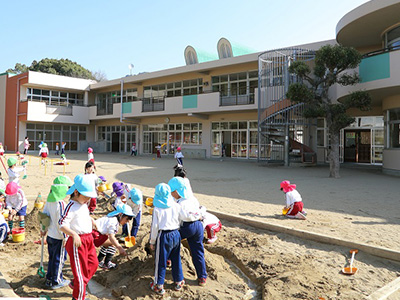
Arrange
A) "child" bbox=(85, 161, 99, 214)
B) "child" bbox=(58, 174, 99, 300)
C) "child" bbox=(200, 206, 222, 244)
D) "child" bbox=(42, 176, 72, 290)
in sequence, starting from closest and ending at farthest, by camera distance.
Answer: "child" bbox=(58, 174, 99, 300) < "child" bbox=(42, 176, 72, 290) < "child" bbox=(200, 206, 222, 244) < "child" bbox=(85, 161, 99, 214)

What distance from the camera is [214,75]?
2295 centimetres

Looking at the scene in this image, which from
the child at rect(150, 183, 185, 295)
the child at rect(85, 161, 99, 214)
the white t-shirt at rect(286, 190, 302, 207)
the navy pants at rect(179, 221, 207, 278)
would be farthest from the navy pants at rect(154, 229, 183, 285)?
the child at rect(85, 161, 99, 214)

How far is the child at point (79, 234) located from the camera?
119 inches

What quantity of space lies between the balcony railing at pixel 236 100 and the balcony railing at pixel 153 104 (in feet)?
19.6

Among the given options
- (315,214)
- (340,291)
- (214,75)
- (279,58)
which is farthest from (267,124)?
(340,291)

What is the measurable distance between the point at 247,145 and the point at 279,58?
7063 millimetres

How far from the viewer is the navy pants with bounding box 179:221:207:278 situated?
140 inches

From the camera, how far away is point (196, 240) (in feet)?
11.8

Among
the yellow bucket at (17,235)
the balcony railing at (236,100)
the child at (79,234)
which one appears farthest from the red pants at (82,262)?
the balcony railing at (236,100)

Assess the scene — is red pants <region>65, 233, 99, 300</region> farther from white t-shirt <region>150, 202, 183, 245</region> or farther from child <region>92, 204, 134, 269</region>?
white t-shirt <region>150, 202, 183, 245</region>

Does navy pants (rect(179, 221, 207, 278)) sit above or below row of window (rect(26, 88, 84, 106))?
below

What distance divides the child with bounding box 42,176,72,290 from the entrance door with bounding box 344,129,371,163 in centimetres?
1784

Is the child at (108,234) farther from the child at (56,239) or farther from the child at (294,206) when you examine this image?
the child at (294,206)

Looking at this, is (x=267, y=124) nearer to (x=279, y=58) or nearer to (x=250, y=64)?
(x=279, y=58)
